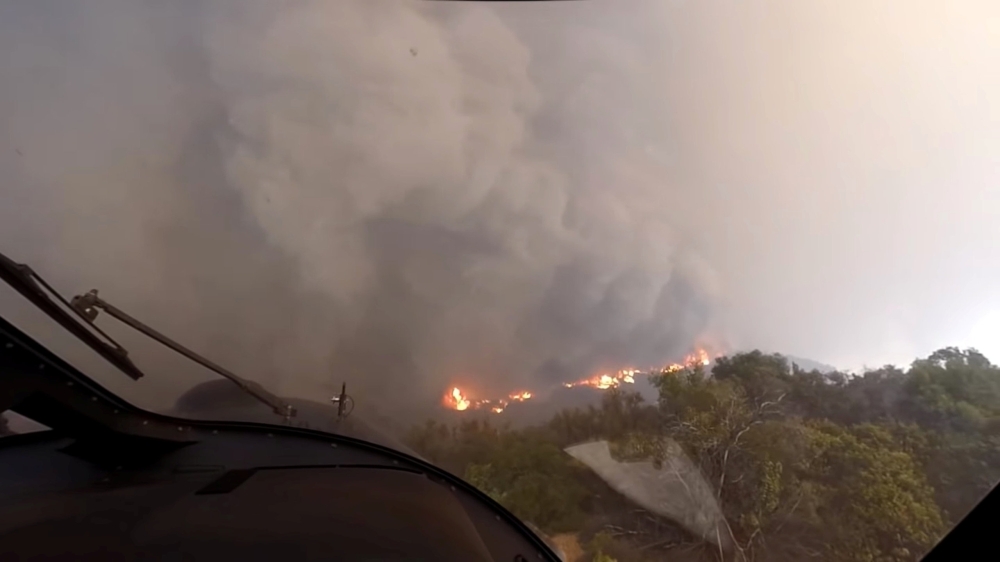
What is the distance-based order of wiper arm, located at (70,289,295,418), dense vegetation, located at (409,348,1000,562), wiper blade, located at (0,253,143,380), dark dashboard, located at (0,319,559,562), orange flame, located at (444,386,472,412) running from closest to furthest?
1. dark dashboard, located at (0,319,559,562)
2. wiper blade, located at (0,253,143,380)
3. wiper arm, located at (70,289,295,418)
4. orange flame, located at (444,386,472,412)
5. dense vegetation, located at (409,348,1000,562)

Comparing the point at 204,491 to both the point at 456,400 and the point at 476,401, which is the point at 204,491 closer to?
the point at 456,400

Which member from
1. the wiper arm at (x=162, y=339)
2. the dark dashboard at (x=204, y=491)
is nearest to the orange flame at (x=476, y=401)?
the wiper arm at (x=162, y=339)

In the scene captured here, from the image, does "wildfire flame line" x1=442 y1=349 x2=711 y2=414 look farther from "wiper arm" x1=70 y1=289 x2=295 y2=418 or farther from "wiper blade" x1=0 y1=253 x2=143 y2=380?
"wiper blade" x1=0 y1=253 x2=143 y2=380

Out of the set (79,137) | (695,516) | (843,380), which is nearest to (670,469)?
(695,516)

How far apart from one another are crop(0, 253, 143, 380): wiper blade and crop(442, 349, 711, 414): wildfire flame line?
2.80 m

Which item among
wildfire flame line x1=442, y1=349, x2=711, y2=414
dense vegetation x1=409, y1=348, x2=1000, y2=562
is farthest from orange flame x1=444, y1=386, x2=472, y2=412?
dense vegetation x1=409, y1=348, x2=1000, y2=562

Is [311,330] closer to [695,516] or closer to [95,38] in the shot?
[95,38]

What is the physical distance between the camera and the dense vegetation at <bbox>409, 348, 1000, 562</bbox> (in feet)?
13.9

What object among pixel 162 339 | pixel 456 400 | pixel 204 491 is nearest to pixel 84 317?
pixel 162 339

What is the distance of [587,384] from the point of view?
4922mm

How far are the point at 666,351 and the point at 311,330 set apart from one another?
324 cm

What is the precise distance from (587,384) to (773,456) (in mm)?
1919

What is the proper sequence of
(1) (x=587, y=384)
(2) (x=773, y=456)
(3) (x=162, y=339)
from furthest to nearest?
(2) (x=773, y=456) → (1) (x=587, y=384) → (3) (x=162, y=339)

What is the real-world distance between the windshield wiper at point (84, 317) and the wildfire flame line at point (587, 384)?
7.61ft
